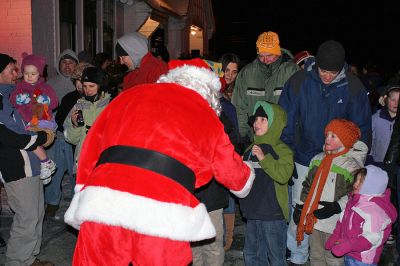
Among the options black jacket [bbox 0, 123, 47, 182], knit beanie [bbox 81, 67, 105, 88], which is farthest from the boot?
black jacket [bbox 0, 123, 47, 182]

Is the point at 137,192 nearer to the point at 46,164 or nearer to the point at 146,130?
the point at 146,130

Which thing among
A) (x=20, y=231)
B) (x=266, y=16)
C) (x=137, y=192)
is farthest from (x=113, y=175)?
(x=266, y=16)

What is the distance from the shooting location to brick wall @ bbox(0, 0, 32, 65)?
7855 millimetres

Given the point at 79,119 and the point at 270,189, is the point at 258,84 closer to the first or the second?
the point at 270,189

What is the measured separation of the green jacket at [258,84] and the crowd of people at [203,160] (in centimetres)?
1

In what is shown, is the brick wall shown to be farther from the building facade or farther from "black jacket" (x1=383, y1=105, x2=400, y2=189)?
"black jacket" (x1=383, y1=105, x2=400, y2=189)

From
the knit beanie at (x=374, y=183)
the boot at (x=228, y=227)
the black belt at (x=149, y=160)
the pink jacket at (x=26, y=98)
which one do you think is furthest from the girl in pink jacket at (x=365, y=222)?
the pink jacket at (x=26, y=98)

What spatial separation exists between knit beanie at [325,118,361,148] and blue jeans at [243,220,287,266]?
0.91 metres

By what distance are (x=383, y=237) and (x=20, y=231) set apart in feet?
10.4

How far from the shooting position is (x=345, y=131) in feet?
12.3

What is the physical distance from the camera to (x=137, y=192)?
232 cm

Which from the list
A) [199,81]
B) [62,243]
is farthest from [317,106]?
[62,243]

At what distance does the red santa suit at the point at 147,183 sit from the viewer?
2.32 meters

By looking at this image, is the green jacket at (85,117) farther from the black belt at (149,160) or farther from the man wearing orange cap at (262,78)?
the black belt at (149,160)
